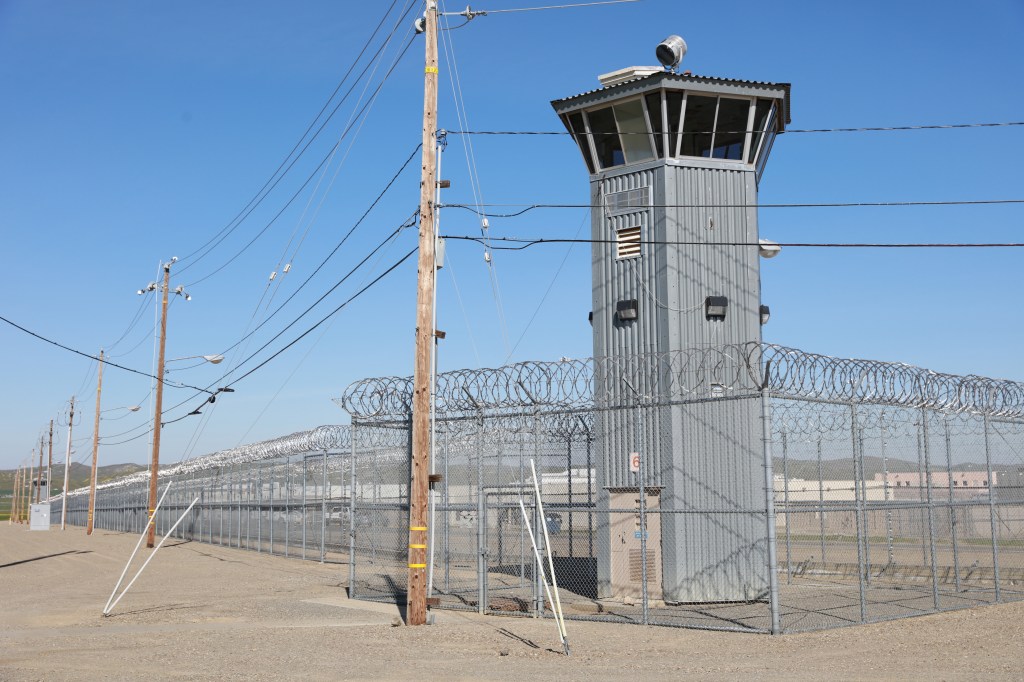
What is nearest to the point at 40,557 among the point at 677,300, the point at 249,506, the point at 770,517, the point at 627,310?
the point at 249,506

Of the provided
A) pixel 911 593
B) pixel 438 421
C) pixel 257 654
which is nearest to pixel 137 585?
pixel 438 421

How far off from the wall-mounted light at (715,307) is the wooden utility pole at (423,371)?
505cm

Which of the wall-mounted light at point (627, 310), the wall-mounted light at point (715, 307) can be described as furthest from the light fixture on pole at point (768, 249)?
A: the wall-mounted light at point (627, 310)

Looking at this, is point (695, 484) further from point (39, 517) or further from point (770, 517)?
point (39, 517)

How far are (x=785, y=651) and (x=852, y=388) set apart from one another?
12.1ft

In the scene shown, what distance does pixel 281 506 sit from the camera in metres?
28.8

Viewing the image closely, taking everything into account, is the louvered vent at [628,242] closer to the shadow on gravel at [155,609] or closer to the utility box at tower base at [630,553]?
the utility box at tower base at [630,553]

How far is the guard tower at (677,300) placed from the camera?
15562mm

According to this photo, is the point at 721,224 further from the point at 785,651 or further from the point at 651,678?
the point at 651,678

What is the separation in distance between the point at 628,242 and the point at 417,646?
8.06m

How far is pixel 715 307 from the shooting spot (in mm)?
16297

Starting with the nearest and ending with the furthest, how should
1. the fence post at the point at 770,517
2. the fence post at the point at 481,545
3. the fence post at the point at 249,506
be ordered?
1. the fence post at the point at 770,517
2. the fence post at the point at 481,545
3. the fence post at the point at 249,506

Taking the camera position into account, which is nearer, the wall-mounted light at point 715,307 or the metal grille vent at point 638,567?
the metal grille vent at point 638,567

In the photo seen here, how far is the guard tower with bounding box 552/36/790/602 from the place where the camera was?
51.1ft
